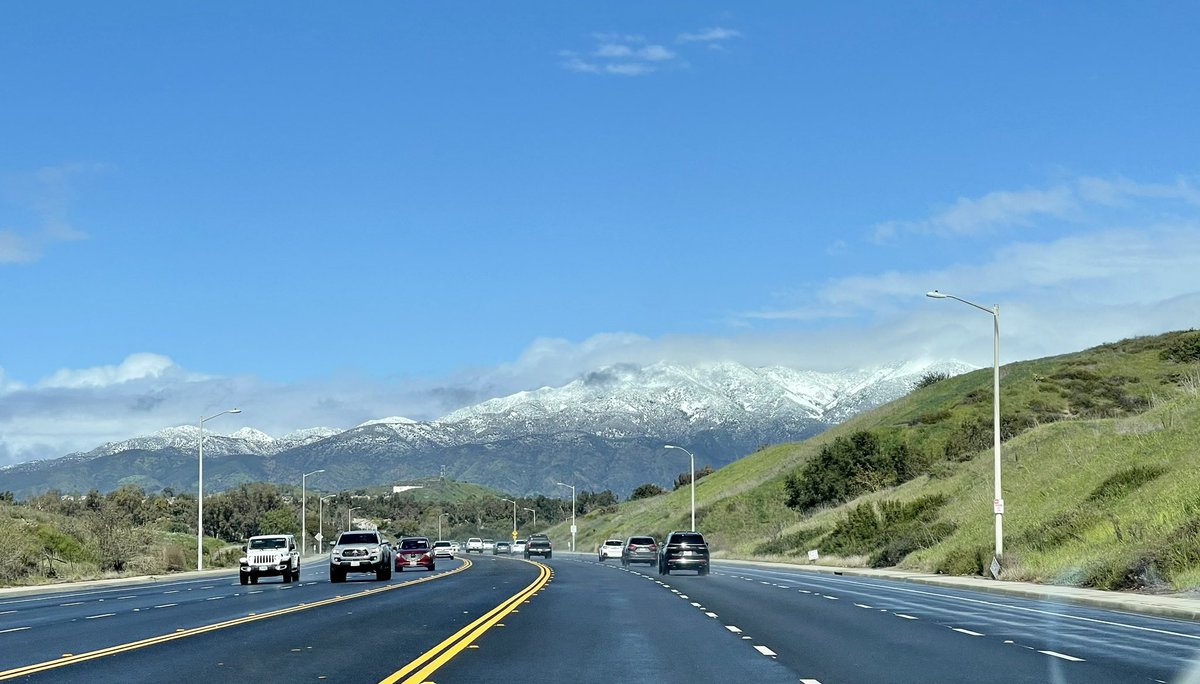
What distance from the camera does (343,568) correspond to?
54.2m

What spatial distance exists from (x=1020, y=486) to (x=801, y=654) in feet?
158

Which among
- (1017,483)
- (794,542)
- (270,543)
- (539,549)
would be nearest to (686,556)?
(270,543)

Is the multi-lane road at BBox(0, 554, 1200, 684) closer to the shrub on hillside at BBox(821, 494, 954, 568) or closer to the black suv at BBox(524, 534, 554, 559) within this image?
the shrub on hillside at BBox(821, 494, 954, 568)

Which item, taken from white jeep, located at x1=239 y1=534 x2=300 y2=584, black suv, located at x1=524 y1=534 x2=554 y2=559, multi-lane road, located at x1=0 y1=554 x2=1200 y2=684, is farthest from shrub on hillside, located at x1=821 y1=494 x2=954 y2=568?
black suv, located at x1=524 y1=534 x2=554 y2=559

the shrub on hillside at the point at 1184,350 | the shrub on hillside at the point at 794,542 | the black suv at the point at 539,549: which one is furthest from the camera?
the black suv at the point at 539,549

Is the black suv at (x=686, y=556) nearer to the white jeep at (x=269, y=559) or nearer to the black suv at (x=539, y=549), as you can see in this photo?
the white jeep at (x=269, y=559)

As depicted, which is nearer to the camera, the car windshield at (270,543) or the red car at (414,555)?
the car windshield at (270,543)

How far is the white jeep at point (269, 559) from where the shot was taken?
175ft

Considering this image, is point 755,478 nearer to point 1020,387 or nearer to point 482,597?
point 1020,387

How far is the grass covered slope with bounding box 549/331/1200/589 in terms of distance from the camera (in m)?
44.0

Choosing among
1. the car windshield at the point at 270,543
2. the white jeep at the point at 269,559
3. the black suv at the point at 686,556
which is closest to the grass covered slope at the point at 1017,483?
the black suv at the point at 686,556

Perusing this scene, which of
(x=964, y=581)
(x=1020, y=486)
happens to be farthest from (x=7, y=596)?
(x=1020, y=486)

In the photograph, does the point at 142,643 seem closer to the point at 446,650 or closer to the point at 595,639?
the point at 446,650

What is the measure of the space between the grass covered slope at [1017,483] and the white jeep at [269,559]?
24.6 metres
